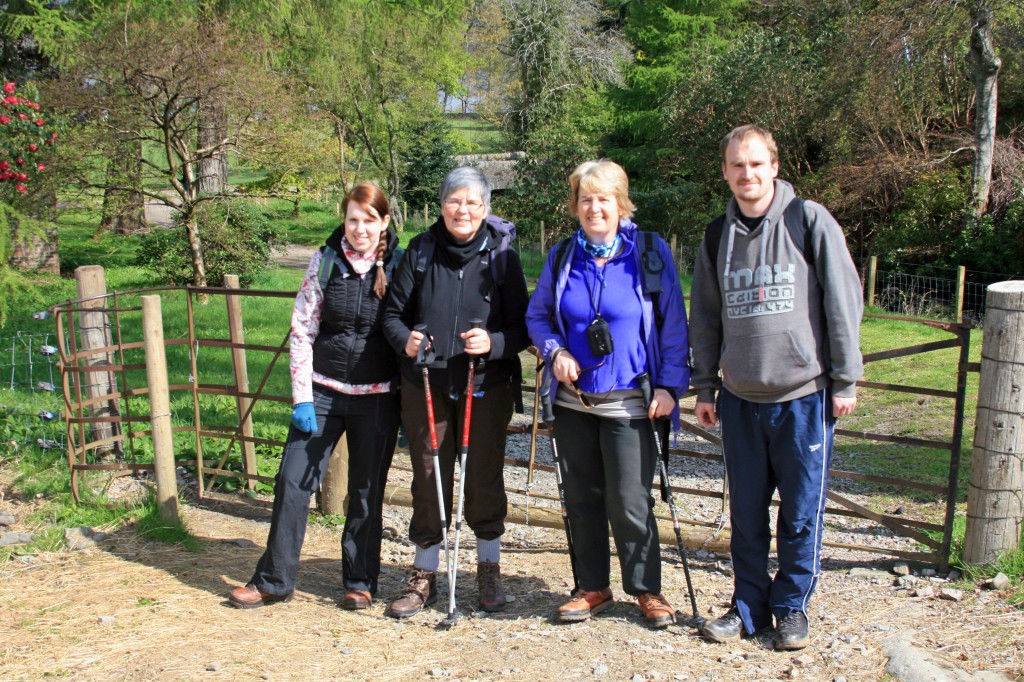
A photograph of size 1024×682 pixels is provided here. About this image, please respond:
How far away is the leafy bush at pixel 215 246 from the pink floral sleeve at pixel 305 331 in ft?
36.8

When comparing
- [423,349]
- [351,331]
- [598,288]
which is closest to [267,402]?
[351,331]

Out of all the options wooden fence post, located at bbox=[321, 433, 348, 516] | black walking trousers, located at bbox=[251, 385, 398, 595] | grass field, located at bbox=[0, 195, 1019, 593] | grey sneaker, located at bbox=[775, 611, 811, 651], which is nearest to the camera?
grey sneaker, located at bbox=[775, 611, 811, 651]

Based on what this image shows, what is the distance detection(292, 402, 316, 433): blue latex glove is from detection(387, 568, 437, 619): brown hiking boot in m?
0.83

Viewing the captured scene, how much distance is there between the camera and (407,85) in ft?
74.7

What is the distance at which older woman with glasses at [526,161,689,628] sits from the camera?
3.65m

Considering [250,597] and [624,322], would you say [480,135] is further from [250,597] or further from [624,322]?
[624,322]

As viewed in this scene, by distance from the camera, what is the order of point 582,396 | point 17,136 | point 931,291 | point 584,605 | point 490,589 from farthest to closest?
point 931,291 → point 17,136 → point 490,589 → point 584,605 → point 582,396

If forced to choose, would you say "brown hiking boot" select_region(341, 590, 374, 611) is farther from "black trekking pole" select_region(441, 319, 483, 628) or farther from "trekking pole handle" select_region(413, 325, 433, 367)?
"trekking pole handle" select_region(413, 325, 433, 367)

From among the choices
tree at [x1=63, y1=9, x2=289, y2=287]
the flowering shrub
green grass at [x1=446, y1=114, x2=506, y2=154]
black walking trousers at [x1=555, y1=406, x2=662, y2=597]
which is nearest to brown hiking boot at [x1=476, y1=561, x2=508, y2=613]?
black walking trousers at [x1=555, y1=406, x2=662, y2=597]

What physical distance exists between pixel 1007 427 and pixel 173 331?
10028 millimetres

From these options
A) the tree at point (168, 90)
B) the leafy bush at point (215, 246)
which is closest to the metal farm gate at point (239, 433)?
the tree at point (168, 90)

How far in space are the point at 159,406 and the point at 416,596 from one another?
1.98m

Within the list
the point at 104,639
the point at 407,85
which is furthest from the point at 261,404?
the point at 407,85

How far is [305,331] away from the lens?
13.5 feet
